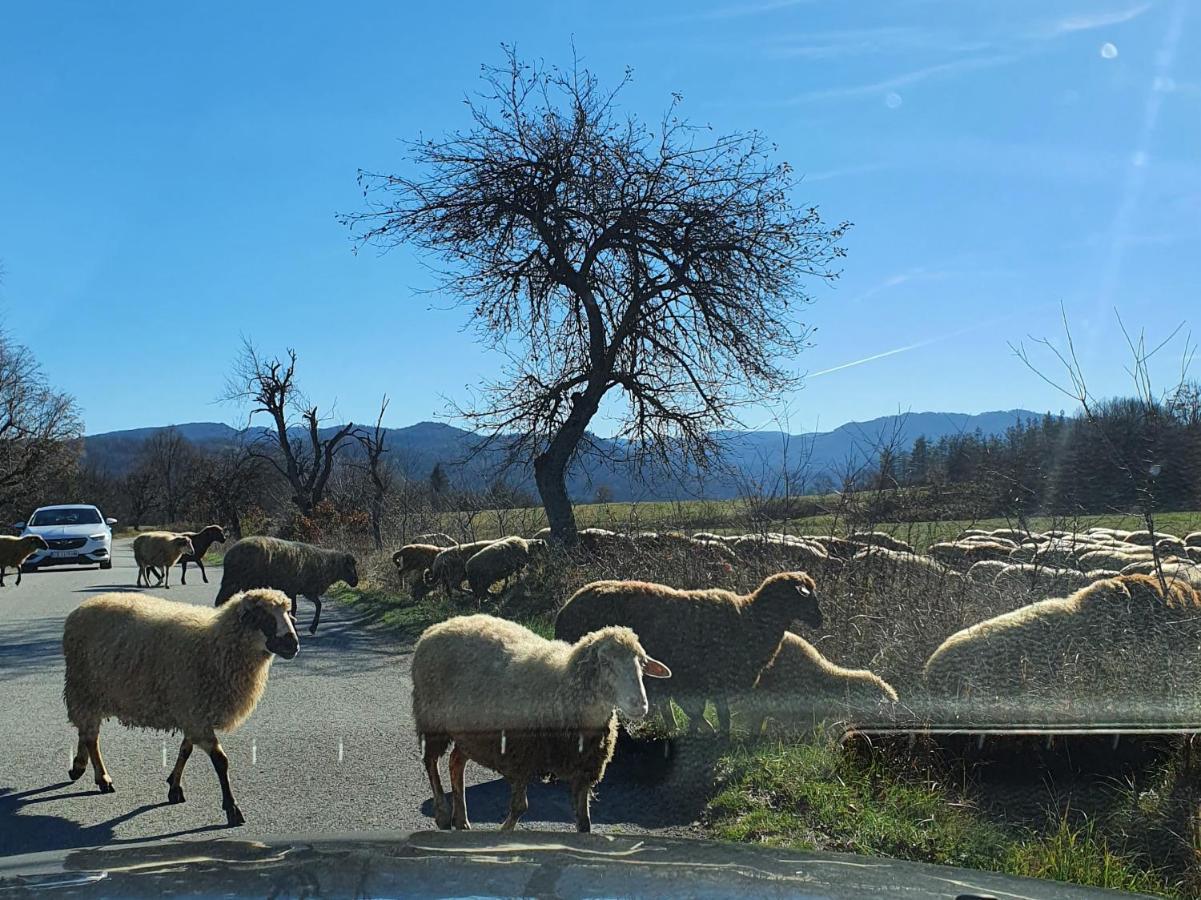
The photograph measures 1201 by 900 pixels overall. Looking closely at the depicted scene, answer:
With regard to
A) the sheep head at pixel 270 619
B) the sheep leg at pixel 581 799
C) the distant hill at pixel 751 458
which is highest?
the distant hill at pixel 751 458

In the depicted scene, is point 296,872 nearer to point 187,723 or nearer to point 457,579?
point 187,723

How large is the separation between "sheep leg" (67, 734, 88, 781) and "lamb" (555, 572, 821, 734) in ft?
12.1

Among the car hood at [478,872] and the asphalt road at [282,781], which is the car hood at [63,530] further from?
the car hood at [478,872]

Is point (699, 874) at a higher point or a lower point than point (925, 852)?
higher

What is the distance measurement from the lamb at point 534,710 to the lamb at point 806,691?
2223 millimetres

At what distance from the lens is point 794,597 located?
816 centimetres

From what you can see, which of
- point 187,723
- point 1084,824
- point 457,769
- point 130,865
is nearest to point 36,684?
point 187,723

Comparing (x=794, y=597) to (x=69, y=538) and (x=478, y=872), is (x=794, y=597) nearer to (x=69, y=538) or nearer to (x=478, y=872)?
(x=478, y=872)

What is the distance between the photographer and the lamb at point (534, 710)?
5.28 m

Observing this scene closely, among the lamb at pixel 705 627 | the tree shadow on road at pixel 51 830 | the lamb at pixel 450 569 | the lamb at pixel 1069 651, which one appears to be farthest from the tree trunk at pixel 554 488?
the tree shadow on road at pixel 51 830

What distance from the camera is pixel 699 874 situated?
2359 mm

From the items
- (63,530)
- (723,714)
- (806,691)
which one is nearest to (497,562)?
(723,714)

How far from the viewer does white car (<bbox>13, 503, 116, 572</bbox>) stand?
27.2 metres

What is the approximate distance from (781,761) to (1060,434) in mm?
5748
